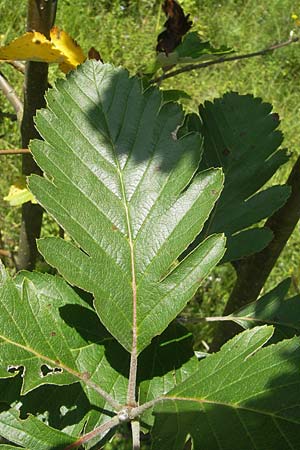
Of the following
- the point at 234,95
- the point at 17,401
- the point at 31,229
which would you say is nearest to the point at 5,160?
the point at 31,229

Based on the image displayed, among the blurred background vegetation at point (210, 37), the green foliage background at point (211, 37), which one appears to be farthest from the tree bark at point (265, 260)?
the green foliage background at point (211, 37)

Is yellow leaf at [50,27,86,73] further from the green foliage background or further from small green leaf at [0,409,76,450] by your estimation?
the green foliage background

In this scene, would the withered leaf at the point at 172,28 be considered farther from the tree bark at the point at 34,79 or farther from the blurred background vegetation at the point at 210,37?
the blurred background vegetation at the point at 210,37

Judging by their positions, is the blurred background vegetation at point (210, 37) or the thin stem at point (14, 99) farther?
the blurred background vegetation at point (210, 37)

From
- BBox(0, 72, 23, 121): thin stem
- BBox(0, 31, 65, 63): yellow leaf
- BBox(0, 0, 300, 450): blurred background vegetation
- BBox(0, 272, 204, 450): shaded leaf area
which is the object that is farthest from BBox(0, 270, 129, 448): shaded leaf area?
BBox(0, 0, 300, 450): blurred background vegetation

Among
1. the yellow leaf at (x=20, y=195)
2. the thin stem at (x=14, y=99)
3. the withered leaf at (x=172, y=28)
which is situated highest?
the withered leaf at (x=172, y=28)

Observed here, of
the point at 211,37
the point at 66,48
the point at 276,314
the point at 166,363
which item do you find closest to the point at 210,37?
the point at 211,37

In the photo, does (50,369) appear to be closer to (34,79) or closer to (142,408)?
(142,408)

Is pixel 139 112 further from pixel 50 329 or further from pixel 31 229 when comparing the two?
pixel 31 229
